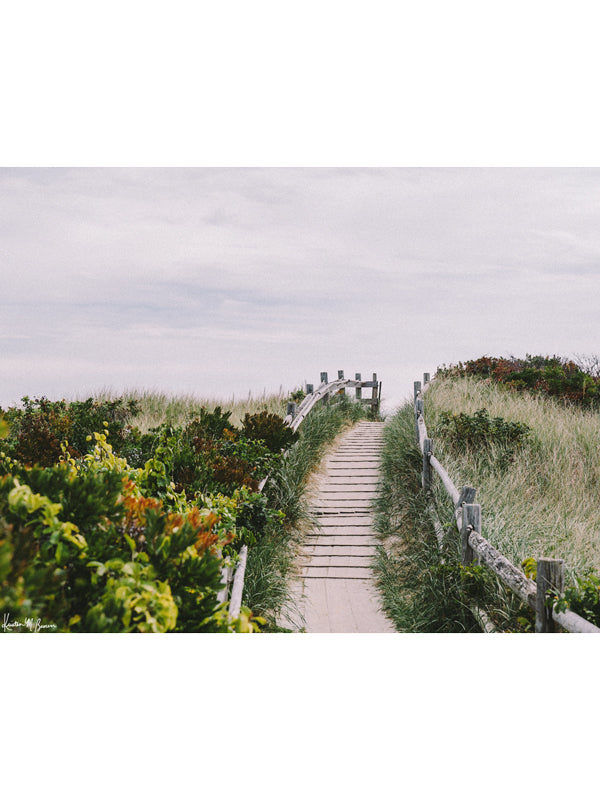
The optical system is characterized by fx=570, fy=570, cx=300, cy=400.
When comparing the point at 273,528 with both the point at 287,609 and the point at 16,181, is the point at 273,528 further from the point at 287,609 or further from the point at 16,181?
the point at 16,181

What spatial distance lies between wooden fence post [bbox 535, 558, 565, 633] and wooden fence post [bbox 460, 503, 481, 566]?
131 centimetres

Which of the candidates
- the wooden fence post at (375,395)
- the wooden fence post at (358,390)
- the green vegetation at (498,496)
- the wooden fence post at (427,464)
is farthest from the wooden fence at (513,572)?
the wooden fence post at (375,395)

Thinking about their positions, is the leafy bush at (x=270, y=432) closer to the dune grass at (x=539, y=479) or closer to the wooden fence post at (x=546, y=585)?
the dune grass at (x=539, y=479)

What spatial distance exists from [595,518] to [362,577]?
303 cm

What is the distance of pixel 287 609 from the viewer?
583cm

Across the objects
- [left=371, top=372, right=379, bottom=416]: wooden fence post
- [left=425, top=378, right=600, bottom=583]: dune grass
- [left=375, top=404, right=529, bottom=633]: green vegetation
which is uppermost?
[left=371, top=372, right=379, bottom=416]: wooden fence post

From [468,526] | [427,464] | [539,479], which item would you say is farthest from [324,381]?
[468,526]

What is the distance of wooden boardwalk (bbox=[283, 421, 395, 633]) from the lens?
585 centimetres

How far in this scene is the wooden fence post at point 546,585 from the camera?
150 inches

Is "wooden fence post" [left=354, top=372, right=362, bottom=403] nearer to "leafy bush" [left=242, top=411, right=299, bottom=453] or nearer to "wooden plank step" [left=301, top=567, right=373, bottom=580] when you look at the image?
"leafy bush" [left=242, top=411, right=299, bottom=453]

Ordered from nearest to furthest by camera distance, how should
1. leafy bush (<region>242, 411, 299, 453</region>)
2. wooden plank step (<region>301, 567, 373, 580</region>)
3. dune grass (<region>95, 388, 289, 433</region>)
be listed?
wooden plank step (<region>301, 567, 373, 580</region>) → leafy bush (<region>242, 411, 299, 453</region>) → dune grass (<region>95, 388, 289, 433</region>)

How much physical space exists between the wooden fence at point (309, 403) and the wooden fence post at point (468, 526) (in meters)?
2.06

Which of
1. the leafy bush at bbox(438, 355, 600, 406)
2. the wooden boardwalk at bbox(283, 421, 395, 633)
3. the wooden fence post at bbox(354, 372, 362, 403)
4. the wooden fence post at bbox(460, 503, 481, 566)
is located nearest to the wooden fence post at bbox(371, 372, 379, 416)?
the wooden fence post at bbox(354, 372, 362, 403)

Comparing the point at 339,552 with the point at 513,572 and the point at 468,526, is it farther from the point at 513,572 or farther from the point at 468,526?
the point at 513,572
